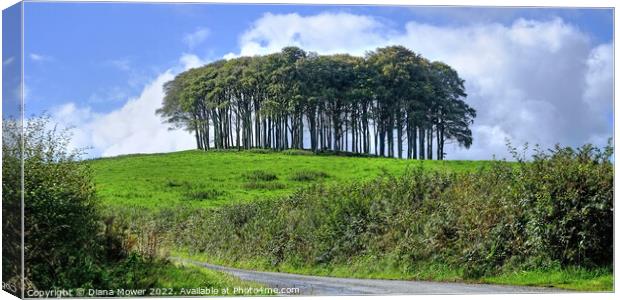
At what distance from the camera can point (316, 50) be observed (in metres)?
20.4

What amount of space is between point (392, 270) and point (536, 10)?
5354mm

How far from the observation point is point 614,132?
20.6 m

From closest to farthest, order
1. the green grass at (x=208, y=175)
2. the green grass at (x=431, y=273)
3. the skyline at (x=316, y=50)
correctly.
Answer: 1. the skyline at (x=316, y=50)
2. the green grass at (x=208, y=175)
3. the green grass at (x=431, y=273)

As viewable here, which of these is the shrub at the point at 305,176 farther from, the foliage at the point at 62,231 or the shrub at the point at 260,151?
the foliage at the point at 62,231

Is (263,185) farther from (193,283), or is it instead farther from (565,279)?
(565,279)

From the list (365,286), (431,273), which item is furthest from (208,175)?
(431,273)

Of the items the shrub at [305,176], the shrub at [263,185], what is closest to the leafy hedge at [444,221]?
the shrub at [305,176]

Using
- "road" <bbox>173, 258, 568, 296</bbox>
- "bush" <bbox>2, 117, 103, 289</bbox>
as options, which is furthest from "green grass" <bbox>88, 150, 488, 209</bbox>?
"road" <bbox>173, 258, 568, 296</bbox>

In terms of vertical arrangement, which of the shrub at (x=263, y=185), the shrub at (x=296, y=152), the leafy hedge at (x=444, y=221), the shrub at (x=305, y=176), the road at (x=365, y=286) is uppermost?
the shrub at (x=296, y=152)

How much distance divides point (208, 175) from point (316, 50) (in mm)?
2898

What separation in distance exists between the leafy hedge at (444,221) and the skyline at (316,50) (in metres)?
0.70

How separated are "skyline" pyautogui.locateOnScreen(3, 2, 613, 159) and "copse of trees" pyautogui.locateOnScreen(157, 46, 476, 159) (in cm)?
29

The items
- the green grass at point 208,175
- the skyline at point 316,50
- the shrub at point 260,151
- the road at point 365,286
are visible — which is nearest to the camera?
the skyline at point 316,50

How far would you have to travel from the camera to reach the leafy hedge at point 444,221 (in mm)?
20375
